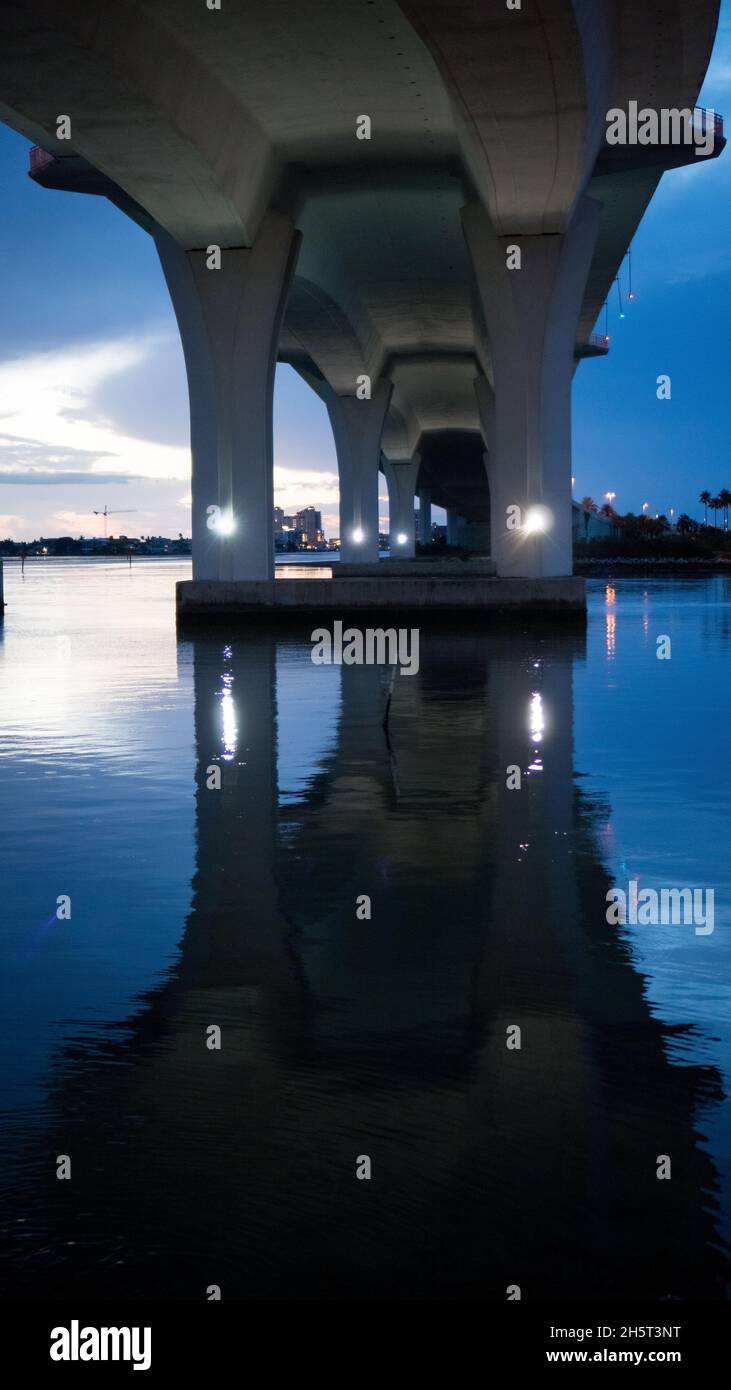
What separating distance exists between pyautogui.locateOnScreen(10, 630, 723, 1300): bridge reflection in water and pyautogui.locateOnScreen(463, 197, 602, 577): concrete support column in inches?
1030

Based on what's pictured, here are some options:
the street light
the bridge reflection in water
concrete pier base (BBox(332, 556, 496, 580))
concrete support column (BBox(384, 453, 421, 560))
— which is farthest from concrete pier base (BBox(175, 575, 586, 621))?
concrete support column (BBox(384, 453, 421, 560))

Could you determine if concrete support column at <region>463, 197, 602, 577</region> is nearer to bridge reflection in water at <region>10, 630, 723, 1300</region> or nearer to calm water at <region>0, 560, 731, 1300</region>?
calm water at <region>0, 560, 731, 1300</region>

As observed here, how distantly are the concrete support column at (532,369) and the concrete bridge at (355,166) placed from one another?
5cm

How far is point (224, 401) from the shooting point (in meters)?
34.4

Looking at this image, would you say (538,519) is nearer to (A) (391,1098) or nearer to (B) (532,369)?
(B) (532,369)

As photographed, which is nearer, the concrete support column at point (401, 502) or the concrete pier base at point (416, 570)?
the concrete pier base at point (416, 570)

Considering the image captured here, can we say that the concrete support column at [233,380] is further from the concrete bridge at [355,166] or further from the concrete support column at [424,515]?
the concrete support column at [424,515]

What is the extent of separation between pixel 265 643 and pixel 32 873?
2223 centimetres

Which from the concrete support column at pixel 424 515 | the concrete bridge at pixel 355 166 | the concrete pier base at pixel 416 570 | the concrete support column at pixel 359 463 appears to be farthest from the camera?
the concrete support column at pixel 424 515

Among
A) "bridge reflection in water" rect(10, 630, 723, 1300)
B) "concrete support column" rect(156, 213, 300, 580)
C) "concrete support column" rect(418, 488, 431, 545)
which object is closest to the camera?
"bridge reflection in water" rect(10, 630, 723, 1300)

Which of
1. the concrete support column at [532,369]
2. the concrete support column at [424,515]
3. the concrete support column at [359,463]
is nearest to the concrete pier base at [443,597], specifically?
the concrete support column at [532,369]

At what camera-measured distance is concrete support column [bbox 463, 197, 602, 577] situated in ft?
109

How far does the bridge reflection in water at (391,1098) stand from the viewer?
3.53 m
